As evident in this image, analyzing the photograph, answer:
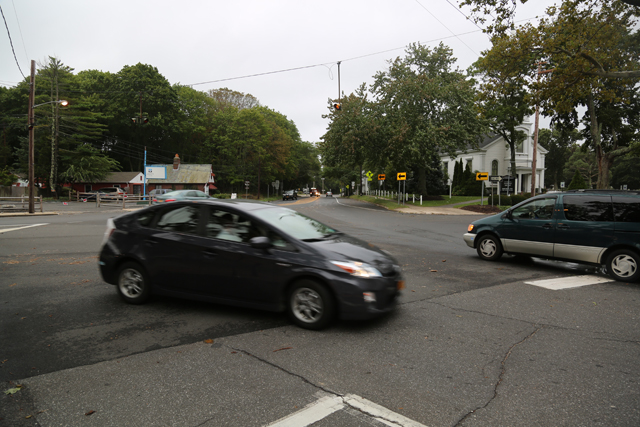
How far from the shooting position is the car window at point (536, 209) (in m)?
8.82

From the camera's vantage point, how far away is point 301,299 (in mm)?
4797

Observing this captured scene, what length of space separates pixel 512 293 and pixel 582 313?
118 cm

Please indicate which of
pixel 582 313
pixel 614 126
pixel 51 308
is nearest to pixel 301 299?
pixel 51 308

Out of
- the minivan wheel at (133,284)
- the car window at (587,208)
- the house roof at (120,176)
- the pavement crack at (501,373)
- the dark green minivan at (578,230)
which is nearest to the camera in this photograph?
the pavement crack at (501,373)

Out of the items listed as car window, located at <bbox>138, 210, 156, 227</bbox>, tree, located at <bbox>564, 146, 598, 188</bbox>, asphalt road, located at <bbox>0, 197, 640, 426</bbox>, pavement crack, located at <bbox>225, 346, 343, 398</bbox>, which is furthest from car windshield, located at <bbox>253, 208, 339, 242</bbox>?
tree, located at <bbox>564, 146, 598, 188</bbox>

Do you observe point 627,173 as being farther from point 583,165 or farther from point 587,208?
point 587,208

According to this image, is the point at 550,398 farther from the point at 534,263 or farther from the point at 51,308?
the point at 534,263

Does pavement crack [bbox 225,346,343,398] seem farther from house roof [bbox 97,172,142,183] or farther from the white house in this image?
house roof [bbox 97,172,142,183]

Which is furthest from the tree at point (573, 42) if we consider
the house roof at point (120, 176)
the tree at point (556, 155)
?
the tree at point (556, 155)

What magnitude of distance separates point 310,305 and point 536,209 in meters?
6.61

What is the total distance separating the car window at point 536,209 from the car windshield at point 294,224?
5.52 metres

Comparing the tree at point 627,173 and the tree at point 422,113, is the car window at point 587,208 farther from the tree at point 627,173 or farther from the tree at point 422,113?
the tree at point 627,173

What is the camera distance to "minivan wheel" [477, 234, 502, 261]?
9742 mm

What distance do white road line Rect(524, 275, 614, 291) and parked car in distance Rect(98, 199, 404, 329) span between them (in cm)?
374
